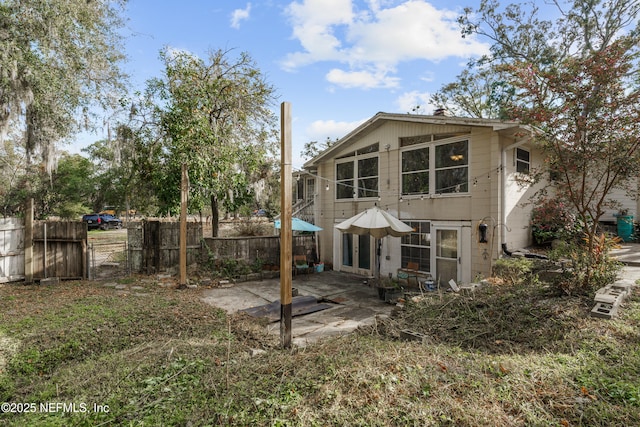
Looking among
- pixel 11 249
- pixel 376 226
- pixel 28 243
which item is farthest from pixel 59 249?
pixel 376 226

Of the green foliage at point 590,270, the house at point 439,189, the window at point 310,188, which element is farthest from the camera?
the window at point 310,188

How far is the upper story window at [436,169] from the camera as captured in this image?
860 cm

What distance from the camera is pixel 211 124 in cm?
995

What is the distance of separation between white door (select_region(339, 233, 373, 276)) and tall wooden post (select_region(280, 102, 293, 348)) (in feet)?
21.9

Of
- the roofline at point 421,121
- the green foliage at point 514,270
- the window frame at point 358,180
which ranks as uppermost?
the roofline at point 421,121

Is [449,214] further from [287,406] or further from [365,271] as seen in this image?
[287,406]

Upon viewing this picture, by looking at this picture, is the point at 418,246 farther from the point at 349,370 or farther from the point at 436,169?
the point at 349,370

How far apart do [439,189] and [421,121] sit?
6.78ft

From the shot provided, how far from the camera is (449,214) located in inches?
346

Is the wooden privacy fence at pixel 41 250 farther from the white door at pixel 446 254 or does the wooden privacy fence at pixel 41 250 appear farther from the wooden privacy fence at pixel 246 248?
the white door at pixel 446 254

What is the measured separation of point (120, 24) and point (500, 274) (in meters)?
13.5

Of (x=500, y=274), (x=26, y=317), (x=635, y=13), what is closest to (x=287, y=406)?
(x=26, y=317)

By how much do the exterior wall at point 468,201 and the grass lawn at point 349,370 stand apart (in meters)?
2.82

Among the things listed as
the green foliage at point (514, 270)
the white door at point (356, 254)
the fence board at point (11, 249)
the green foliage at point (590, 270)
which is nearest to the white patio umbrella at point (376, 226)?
the green foliage at point (514, 270)
